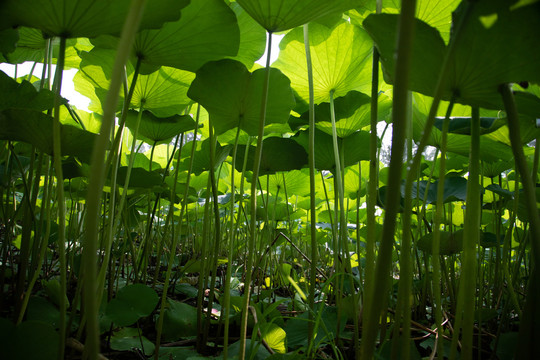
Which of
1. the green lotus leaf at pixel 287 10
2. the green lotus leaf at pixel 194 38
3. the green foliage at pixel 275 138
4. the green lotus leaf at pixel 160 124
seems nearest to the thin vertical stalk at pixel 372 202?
the green foliage at pixel 275 138

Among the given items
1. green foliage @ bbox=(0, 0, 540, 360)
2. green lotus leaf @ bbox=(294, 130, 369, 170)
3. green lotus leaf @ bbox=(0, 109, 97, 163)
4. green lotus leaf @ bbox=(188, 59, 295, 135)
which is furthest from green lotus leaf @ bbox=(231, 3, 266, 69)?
green lotus leaf @ bbox=(0, 109, 97, 163)

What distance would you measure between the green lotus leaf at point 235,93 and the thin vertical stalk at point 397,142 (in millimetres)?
395

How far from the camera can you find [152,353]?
1.69 feet

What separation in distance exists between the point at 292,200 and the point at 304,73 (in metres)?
1.44

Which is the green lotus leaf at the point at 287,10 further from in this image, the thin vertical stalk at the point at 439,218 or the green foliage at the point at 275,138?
the thin vertical stalk at the point at 439,218

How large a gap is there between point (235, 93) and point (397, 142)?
0.43 metres

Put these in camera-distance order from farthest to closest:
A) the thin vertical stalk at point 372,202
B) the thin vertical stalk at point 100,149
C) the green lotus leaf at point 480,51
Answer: the thin vertical stalk at point 372,202 → the green lotus leaf at point 480,51 → the thin vertical stalk at point 100,149

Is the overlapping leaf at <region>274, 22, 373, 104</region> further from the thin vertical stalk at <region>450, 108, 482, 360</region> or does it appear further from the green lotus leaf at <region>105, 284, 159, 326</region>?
the green lotus leaf at <region>105, 284, 159, 326</region>

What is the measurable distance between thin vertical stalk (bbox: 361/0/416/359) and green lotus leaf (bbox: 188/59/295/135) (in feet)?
1.29

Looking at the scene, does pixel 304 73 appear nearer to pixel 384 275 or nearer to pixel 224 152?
pixel 224 152

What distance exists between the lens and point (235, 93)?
23.0 inches

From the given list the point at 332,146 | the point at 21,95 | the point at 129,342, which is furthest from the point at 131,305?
the point at 332,146

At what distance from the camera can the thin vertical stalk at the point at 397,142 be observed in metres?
0.18

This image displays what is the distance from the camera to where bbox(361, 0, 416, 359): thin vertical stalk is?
0.61 feet
